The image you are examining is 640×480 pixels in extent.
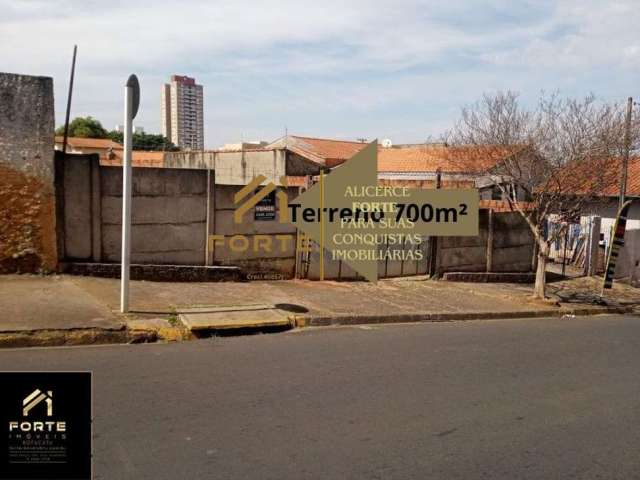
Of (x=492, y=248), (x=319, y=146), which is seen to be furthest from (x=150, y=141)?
(x=492, y=248)

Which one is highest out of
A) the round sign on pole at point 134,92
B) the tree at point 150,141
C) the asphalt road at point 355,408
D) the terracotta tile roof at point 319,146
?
the tree at point 150,141

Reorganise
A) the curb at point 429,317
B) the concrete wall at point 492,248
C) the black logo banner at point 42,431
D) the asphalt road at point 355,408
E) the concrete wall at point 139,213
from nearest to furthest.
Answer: the black logo banner at point 42,431, the asphalt road at point 355,408, the curb at point 429,317, the concrete wall at point 139,213, the concrete wall at point 492,248

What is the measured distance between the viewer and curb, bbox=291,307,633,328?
27.4 ft

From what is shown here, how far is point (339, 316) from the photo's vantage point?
8.60 metres

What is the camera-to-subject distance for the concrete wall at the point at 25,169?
8398 mm

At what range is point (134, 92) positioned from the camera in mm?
7309

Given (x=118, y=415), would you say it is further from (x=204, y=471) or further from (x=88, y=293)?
(x=88, y=293)

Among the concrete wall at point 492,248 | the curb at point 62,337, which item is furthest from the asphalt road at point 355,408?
the concrete wall at point 492,248

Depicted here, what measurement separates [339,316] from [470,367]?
2.52 m

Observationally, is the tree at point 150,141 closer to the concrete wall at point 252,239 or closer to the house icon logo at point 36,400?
the concrete wall at point 252,239

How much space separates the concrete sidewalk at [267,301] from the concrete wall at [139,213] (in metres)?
0.58

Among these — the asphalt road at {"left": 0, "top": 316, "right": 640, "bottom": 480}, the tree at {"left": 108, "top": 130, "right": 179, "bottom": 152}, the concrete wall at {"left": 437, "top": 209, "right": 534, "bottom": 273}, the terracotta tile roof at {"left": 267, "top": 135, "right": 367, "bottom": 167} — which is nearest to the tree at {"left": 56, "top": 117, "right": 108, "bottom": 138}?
the tree at {"left": 108, "top": 130, "right": 179, "bottom": 152}

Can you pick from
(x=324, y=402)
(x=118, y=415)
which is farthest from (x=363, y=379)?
(x=118, y=415)

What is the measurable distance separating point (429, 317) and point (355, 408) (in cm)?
474
